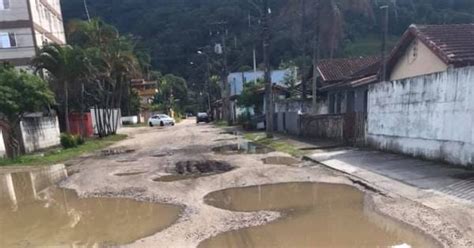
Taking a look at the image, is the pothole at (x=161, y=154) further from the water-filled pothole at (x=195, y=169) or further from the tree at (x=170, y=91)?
the tree at (x=170, y=91)

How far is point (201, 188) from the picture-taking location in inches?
396

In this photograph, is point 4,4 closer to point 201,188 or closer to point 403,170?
point 201,188

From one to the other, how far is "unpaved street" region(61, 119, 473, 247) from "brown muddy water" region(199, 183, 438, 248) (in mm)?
209

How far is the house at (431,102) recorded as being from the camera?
404 inches

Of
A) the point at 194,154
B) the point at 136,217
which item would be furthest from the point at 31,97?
the point at 136,217

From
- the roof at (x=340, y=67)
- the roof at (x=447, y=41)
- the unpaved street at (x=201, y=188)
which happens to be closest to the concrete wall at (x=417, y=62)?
the roof at (x=447, y=41)

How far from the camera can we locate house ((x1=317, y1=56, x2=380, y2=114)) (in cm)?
2316

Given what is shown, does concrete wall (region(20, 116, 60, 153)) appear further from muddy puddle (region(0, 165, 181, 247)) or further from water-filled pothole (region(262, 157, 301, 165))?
water-filled pothole (region(262, 157, 301, 165))

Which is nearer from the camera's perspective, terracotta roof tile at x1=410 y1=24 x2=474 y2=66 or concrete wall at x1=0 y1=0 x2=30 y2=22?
terracotta roof tile at x1=410 y1=24 x2=474 y2=66

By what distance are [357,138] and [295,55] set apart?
46.2m

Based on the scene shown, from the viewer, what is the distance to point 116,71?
3300 centimetres

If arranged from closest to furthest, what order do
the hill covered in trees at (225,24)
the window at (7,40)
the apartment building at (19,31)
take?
the apartment building at (19,31) → the window at (7,40) → the hill covered in trees at (225,24)

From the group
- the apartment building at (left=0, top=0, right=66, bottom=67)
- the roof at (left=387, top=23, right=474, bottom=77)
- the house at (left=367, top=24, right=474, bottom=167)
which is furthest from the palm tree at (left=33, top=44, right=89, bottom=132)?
the roof at (left=387, top=23, right=474, bottom=77)

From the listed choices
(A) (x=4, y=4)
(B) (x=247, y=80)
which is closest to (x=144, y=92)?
(B) (x=247, y=80)
